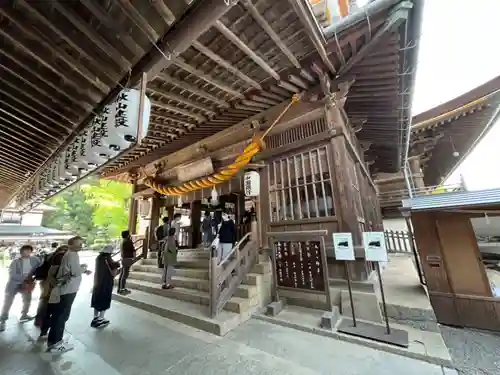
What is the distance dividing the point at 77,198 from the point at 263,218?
2243 cm

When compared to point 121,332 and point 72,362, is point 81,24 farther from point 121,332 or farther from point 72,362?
point 121,332

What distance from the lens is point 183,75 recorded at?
16.7 feet

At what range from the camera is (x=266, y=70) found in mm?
5098

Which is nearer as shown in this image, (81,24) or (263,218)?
(81,24)

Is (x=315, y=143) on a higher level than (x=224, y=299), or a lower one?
higher

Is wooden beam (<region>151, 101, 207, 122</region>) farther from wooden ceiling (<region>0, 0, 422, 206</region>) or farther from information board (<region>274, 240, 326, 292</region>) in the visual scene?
information board (<region>274, 240, 326, 292</region>)

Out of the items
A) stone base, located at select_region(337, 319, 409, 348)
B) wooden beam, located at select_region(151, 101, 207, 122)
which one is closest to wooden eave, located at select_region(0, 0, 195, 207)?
wooden beam, located at select_region(151, 101, 207, 122)

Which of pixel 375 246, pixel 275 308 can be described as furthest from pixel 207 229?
pixel 375 246

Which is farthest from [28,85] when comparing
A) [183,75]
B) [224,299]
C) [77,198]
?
[77,198]

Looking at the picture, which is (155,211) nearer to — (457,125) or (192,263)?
(192,263)

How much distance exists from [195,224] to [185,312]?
653 centimetres

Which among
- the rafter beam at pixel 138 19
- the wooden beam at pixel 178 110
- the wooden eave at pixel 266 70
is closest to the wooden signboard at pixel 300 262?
the wooden eave at pixel 266 70

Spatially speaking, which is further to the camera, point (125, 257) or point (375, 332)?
point (125, 257)

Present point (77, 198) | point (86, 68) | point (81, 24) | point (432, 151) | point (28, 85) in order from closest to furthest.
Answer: point (81, 24) < point (86, 68) < point (28, 85) < point (432, 151) < point (77, 198)
